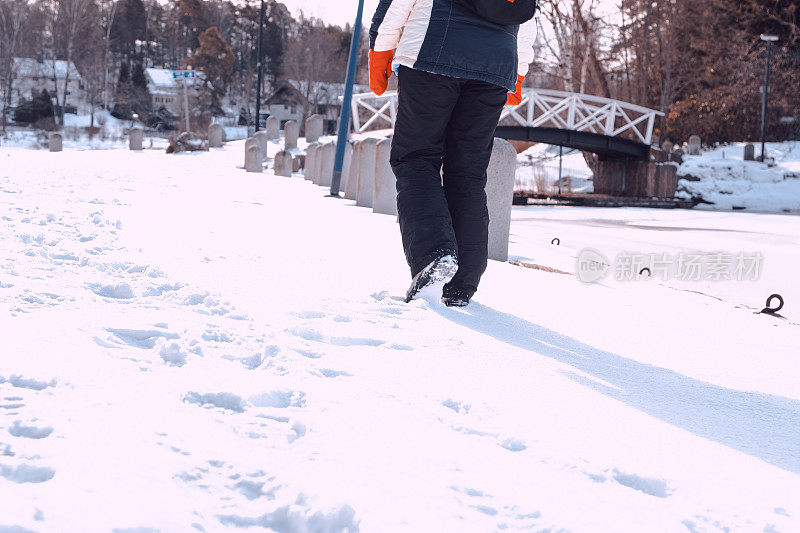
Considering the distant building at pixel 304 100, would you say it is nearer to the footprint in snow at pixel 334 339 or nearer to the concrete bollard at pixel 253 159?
the concrete bollard at pixel 253 159

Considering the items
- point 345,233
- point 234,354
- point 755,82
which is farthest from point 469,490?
point 755,82

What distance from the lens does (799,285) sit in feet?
19.4

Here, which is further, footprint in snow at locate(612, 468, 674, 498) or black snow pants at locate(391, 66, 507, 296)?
black snow pants at locate(391, 66, 507, 296)

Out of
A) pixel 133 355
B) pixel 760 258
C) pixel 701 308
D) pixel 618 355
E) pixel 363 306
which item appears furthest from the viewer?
pixel 760 258

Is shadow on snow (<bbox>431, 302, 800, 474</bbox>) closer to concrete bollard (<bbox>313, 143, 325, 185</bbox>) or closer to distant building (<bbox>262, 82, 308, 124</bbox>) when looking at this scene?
concrete bollard (<bbox>313, 143, 325, 185</bbox>)

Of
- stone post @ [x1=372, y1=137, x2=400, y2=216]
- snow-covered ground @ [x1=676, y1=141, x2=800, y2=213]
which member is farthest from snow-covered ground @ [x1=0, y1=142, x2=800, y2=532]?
snow-covered ground @ [x1=676, y1=141, x2=800, y2=213]

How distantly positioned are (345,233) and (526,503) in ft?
15.0

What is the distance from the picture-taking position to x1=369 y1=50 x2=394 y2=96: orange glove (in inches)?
122

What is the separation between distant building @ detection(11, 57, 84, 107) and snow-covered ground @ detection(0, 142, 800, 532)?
5409 centimetres

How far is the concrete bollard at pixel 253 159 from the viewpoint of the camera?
60.5 feet

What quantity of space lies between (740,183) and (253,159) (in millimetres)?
15824

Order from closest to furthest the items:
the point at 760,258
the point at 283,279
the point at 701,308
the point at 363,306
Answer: the point at 363,306 < the point at 283,279 < the point at 701,308 < the point at 760,258

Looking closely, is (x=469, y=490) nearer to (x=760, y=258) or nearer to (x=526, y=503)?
(x=526, y=503)

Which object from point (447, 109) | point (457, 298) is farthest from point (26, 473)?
point (447, 109)
